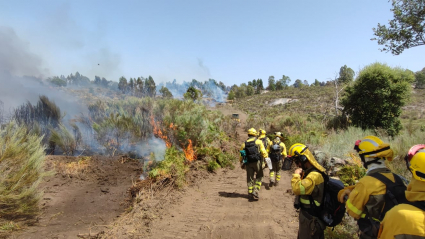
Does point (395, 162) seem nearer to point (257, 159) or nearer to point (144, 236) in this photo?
point (257, 159)

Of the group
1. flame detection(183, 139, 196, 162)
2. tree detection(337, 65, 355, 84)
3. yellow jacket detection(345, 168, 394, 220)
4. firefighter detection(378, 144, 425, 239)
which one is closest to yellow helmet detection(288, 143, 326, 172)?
yellow jacket detection(345, 168, 394, 220)

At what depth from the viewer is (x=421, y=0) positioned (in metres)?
5.65

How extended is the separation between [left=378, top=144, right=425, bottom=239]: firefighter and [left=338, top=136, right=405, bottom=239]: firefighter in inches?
16.0

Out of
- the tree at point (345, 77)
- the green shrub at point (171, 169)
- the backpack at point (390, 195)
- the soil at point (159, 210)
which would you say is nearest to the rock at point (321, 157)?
the soil at point (159, 210)

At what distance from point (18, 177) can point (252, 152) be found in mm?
5536

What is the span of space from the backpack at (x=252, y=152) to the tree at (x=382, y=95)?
874cm

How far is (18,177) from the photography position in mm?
4699

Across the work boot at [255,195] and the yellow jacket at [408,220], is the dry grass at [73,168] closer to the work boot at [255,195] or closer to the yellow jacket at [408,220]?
the work boot at [255,195]

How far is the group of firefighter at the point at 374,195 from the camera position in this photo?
5.27 feet

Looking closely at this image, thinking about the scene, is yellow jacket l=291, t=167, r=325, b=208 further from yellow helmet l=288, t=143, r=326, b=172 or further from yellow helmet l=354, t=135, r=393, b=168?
yellow helmet l=354, t=135, r=393, b=168

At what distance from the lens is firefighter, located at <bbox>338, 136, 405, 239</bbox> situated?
2109mm

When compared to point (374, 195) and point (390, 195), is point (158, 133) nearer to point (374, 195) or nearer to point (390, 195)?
point (374, 195)

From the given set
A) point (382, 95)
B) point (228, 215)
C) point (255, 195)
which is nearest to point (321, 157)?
point (255, 195)

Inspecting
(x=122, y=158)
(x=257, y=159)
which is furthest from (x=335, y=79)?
(x=122, y=158)
